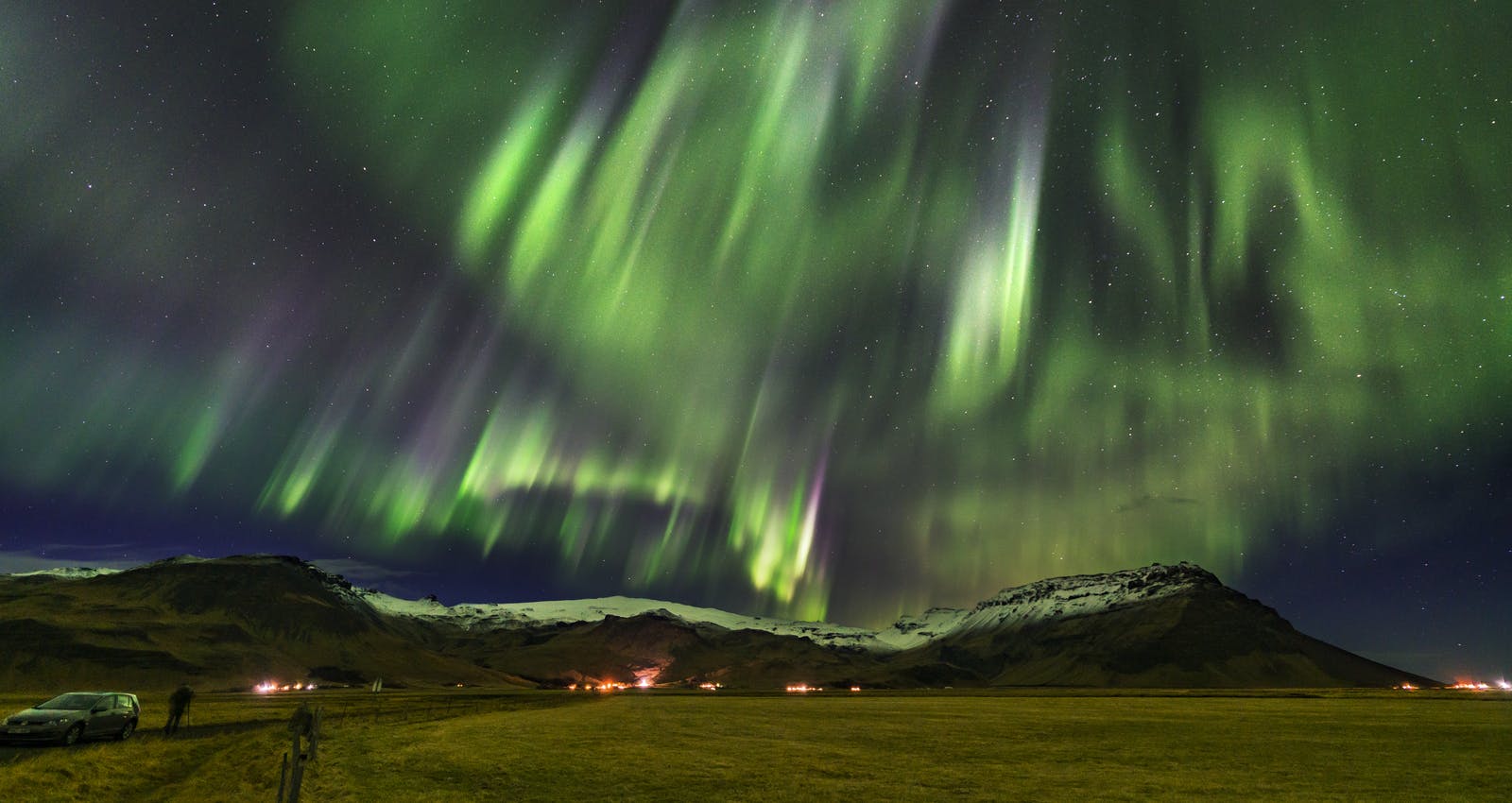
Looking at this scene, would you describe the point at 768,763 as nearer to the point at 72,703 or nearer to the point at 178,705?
the point at 72,703

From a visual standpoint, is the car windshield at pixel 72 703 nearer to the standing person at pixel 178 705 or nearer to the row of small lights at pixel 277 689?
the standing person at pixel 178 705

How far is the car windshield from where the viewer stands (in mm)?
31889

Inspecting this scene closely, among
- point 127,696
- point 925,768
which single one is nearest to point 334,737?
point 127,696

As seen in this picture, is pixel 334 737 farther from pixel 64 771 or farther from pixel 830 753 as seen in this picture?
pixel 830 753

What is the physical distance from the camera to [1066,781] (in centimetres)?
2648

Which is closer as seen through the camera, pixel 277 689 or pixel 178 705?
pixel 178 705

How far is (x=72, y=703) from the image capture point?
32.4 meters

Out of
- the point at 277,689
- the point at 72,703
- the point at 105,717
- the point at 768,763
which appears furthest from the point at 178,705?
the point at 277,689

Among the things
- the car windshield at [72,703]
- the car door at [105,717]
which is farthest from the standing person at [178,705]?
the car windshield at [72,703]

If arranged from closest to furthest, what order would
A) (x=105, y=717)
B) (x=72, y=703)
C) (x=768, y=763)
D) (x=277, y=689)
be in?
1. (x=768, y=763)
2. (x=72, y=703)
3. (x=105, y=717)
4. (x=277, y=689)

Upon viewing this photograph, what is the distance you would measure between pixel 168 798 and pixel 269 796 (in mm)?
3100

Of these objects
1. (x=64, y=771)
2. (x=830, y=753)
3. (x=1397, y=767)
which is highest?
(x=1397, y=767)

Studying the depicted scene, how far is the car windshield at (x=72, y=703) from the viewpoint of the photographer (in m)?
31.9

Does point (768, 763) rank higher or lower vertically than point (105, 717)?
higher
